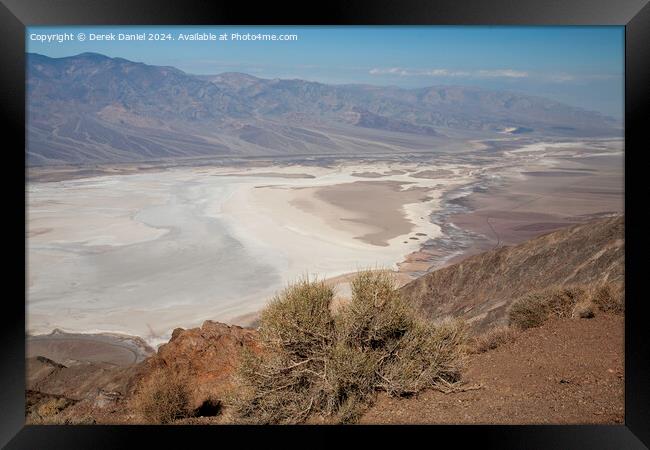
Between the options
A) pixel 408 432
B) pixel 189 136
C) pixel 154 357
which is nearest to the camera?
pixel 408 432

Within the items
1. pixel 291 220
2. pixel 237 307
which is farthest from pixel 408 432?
pixel 291 220

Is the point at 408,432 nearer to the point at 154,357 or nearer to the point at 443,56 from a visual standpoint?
the point at 154,357

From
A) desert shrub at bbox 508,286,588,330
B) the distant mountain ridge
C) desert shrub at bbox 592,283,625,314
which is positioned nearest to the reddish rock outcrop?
desert shrub at bbox 508,286,588,330

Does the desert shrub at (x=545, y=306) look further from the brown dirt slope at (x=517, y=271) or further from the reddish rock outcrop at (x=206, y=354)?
the reddish rock outcrop at (x=206, y=354)

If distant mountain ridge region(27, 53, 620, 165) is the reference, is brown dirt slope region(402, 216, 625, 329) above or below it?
below

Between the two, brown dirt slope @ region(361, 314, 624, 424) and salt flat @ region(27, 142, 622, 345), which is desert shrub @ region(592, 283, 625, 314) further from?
salt flat @ region(27, 142, 622, 345)
